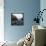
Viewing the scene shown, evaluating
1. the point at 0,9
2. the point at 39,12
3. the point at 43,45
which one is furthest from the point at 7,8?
Result: the point at 43,45

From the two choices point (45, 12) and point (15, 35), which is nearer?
point (45, 12)

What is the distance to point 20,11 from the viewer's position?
5957mm

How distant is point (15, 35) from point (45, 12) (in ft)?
5.87

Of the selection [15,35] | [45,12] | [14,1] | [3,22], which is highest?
[14,1]

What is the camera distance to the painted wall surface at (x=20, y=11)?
5.88m

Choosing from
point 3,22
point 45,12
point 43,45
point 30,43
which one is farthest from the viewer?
point 3,22

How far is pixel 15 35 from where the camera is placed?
19.6ft

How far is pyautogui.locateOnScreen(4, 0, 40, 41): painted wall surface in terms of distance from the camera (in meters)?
5.88

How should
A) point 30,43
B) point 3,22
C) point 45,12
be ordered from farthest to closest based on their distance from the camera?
point 3,22
point 45,12
point 30,43

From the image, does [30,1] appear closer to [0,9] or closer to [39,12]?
[39,12]

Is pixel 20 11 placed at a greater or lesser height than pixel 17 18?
greater

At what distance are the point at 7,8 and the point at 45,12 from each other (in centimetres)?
176

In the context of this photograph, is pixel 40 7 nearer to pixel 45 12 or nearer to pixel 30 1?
pixel 30 1

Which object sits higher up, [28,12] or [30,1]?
[30,1]
